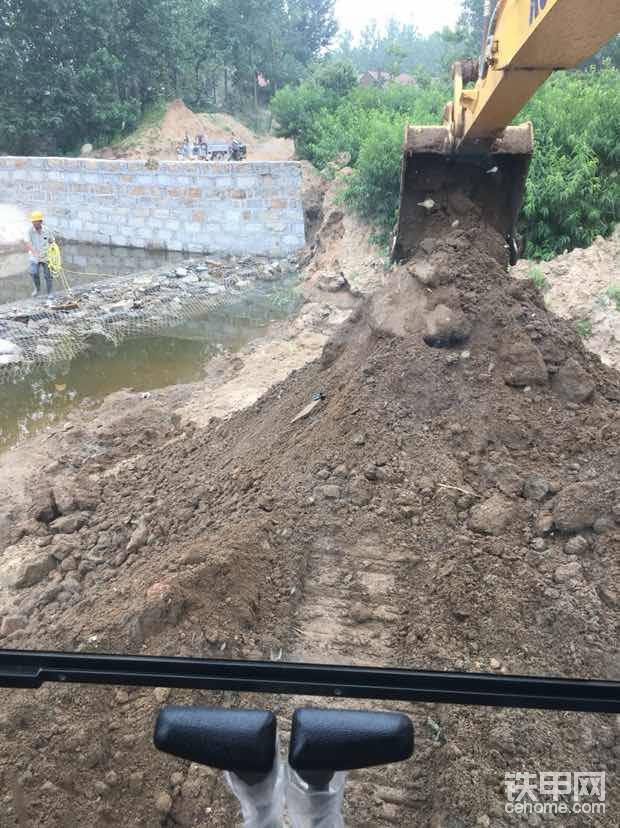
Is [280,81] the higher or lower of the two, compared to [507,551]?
higher

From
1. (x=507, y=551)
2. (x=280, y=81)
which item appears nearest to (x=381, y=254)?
(x=507, y=551)

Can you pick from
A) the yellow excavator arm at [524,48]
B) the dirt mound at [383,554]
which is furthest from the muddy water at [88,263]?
the yellow excavator arm at [524,48]

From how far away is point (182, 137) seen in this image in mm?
21719

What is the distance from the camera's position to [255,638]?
294 cm

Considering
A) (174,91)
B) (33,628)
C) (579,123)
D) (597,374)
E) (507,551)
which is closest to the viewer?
(507,551)

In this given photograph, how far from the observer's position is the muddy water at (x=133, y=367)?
7.54 meters

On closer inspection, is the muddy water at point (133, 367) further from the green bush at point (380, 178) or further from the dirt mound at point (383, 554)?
the dirt mound at point (383, 554)

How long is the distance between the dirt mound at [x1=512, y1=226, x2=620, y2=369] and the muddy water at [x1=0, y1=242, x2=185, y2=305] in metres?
7.78

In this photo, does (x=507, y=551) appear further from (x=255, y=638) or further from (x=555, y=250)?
(x=555, y=250)

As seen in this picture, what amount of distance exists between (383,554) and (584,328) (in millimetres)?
4789

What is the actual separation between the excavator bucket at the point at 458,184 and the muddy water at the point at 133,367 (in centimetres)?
397

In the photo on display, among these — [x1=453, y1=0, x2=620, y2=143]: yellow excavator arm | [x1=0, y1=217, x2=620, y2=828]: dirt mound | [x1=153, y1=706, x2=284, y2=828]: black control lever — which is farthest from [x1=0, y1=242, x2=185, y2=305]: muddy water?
[x1=153, y1=706, x2=284, y2=828]: black control lever

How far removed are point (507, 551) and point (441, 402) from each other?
1.22 m

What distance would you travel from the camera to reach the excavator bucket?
4.94 meters
